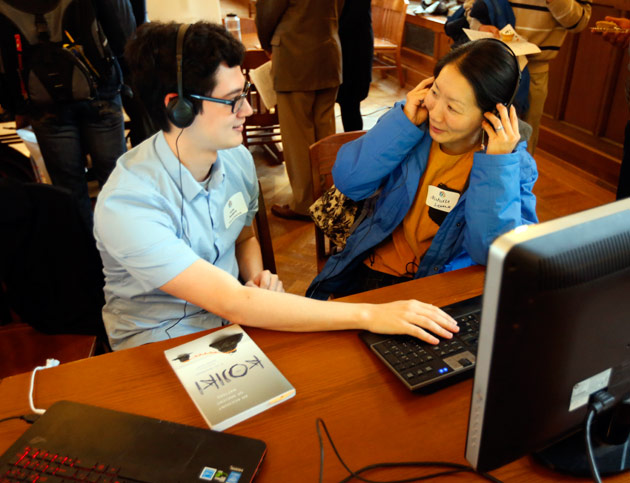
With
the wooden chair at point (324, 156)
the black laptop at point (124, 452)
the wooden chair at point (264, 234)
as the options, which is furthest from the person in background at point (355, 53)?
the black laptop at point (124, 452)

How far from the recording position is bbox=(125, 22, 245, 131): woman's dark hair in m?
1.15

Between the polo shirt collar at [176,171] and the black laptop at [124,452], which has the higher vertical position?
the polo shirt collar at [176,171]

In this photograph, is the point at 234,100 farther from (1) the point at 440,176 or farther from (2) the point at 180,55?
(1) the point at 440,176

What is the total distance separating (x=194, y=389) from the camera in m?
0.91

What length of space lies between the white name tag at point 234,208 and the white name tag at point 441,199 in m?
0.51

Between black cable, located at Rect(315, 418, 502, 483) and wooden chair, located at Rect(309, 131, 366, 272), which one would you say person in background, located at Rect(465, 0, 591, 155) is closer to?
wooden chair, located at Rect(309, 131, 366, 272)

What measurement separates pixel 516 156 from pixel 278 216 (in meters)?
2.10

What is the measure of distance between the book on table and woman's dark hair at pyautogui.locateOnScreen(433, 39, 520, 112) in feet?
2.76

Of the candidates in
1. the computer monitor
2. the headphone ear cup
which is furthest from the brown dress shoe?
the computer monitor

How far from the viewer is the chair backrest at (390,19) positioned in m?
5.61

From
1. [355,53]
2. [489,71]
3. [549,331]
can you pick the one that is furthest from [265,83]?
[549,331]

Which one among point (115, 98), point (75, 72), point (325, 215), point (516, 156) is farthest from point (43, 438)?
point (115, 98)

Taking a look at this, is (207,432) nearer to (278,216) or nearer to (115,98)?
(115,98)

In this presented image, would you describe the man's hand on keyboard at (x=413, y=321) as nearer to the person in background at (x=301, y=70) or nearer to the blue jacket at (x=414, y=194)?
the blue jacket at (x=414, y=194)
